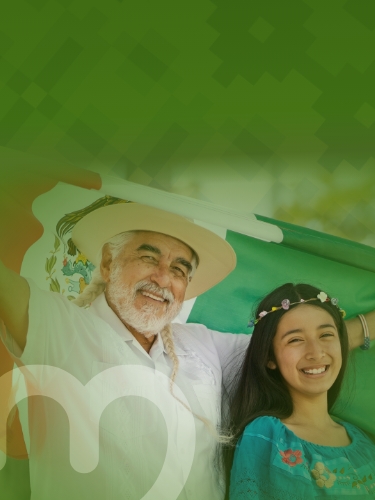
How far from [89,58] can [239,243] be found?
2.91ft

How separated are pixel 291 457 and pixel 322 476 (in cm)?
10

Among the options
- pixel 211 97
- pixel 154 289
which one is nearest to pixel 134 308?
pixel 154 289

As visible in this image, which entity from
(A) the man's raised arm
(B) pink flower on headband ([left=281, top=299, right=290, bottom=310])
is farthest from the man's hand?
(A) the man's raised arm

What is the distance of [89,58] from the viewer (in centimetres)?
184

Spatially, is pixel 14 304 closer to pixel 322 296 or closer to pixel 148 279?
pixel 148 279

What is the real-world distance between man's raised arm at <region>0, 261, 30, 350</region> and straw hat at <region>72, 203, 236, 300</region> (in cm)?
20

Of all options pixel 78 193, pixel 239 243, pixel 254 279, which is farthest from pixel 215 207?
pixel 78 193

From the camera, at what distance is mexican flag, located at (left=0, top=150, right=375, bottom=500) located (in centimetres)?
139

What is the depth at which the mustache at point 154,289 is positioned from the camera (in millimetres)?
1466

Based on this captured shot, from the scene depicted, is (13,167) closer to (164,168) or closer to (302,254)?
(164,168)

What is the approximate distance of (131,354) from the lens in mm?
1420

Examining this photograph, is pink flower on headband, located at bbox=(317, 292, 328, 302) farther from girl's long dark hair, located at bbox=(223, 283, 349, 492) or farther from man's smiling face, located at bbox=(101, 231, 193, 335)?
man's smiling face, located at bbox=(101, 231, 193, 335)

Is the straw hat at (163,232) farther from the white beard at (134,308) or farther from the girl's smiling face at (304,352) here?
A: the girl's smiling face at (304,352)

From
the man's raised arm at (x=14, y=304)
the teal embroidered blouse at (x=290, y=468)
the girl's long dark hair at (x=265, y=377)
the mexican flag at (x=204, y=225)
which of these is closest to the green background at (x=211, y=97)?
the mexican flag at (x=204, y=225)
